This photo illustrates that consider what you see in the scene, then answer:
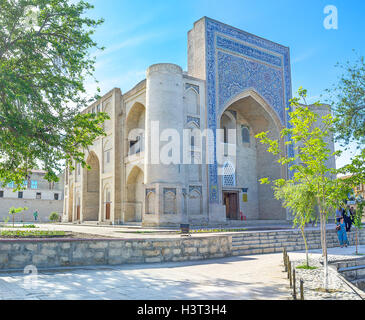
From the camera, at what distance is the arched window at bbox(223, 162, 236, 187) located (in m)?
22.7

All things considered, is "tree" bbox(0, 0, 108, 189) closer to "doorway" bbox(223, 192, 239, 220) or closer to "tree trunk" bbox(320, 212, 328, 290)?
"tree trunk" bbox(320, 212, 328, 290)

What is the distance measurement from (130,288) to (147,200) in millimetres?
12348

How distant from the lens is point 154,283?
5.72 m

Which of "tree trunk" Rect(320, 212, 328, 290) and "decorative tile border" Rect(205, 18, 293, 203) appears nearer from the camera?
"tree trunk" Rect(320, 212, 328, 290)

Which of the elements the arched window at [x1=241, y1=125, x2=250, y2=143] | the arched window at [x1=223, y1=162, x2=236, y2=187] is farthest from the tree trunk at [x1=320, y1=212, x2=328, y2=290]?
the arched window at [x1=241, y1=125, x2=250, y2=143]

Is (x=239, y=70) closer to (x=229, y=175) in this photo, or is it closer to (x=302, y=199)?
(x=229, y=175)

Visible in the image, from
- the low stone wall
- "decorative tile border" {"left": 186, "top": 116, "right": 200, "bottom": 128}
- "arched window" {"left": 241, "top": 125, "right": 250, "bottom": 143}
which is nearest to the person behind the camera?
the low stone wall

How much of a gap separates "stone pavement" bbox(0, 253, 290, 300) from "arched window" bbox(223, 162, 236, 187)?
48.6 feet

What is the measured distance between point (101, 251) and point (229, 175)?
16.1m

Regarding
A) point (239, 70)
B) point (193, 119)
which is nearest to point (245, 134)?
point (239, 70)

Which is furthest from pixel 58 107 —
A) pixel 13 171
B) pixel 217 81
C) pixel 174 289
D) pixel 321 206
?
pixel 217 81

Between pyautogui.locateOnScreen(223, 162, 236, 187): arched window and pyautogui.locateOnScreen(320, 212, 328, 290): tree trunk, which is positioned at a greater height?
pyautogui.locateOnScreen(223, 162, 236, 187): arched window

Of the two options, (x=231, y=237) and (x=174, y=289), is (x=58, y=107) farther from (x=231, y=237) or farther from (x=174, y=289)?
(x=174, y=289)

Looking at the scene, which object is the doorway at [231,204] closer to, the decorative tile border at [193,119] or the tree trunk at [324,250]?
the decorative tile border at [193,119]
